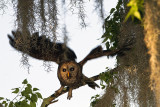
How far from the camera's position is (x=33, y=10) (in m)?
1.46

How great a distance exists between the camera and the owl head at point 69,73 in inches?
76.7

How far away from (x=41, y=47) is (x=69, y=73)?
11.1 inches

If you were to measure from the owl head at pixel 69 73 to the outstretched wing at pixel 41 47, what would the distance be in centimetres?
4

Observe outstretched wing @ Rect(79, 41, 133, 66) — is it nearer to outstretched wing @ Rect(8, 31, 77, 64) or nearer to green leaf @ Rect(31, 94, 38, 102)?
outstretched wing @ Rect(8, 31, 77, 64)

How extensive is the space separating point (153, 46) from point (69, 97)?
1.23m

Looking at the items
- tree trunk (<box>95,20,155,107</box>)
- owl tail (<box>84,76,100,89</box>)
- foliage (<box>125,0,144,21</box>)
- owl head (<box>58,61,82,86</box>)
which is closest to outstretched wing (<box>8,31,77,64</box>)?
owl head (<box>58,61,82,86</box>)

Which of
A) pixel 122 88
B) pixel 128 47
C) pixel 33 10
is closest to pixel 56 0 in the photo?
pixel 33 10

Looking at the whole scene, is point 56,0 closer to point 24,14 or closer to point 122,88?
point 24,14

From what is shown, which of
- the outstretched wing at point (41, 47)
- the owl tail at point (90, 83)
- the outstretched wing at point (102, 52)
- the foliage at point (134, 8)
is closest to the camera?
the foliage at point (134, 8)

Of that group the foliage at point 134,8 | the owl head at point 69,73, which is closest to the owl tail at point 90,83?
the owl head at point 69,73

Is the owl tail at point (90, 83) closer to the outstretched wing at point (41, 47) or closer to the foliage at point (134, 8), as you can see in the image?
the outstretched wing at point (41, 47)

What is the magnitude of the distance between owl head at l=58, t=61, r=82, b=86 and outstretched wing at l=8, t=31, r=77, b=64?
0.04 metres

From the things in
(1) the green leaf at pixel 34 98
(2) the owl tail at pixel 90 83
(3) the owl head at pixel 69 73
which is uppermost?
(3) the owl head at pixel 69 73

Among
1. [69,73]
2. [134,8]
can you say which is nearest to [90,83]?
[69,73]
